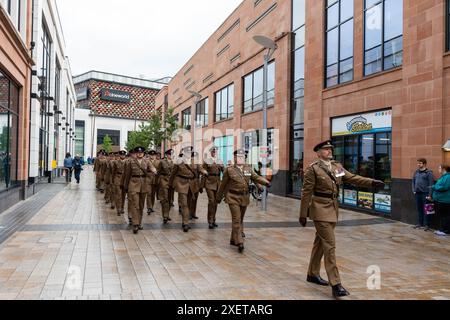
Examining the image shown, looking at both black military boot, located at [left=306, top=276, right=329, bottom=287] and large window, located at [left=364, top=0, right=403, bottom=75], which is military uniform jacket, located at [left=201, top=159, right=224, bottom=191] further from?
large window, located at [left=364, top=0, right=403, bottom=75]

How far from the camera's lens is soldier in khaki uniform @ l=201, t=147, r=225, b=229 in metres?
10.0

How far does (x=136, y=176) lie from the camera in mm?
9625

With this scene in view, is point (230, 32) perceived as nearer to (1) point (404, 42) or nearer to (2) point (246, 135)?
(2) point (246, 135)

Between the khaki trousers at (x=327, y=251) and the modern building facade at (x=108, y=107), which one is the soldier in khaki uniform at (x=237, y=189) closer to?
the khaki trousers at (x=327, y=251)

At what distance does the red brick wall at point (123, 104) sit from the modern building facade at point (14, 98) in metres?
67.9

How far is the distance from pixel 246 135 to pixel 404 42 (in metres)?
13.0

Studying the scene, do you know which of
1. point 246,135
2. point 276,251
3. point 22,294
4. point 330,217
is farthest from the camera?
point 246,135

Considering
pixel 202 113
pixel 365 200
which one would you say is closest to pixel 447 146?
pixel 365 200

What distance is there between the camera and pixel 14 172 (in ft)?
45.3

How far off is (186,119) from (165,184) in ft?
100

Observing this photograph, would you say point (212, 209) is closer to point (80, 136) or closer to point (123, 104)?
point (80, 136)

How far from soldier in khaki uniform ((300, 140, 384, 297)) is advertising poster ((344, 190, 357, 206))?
30.4 ft

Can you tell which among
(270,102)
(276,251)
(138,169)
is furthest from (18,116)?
(270,102)

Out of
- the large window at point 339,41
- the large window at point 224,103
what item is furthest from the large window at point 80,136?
the large window at point 339,41
